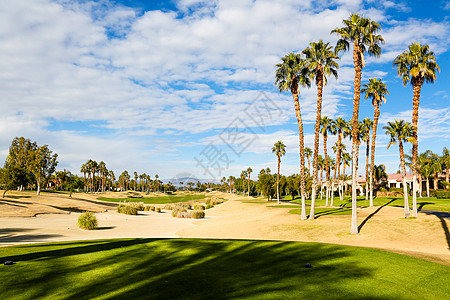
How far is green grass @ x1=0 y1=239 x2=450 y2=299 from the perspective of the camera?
852cm

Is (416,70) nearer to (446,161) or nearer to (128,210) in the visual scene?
(128,210)

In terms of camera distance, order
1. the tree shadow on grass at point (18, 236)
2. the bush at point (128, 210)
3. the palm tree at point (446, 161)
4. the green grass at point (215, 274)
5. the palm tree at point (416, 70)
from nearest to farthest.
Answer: the green grass at point (215, 274) < the tree shadow on grass at point (18, 236) < the palm tree at point (416, 70) < the bush at point (128, 210) < the palm tree at point (446, 161)

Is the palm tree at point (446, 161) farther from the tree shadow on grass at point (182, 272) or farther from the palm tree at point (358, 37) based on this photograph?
the tree shadow on grass at point (182, 272)

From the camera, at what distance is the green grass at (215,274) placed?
852cm

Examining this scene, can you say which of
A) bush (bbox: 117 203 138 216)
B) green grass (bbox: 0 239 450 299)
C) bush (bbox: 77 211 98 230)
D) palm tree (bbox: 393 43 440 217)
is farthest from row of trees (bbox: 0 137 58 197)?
palm tree (bbox: 393 43 440 217)

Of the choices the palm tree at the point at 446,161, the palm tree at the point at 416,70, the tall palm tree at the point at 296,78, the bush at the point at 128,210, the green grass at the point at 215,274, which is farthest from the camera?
the palm tree at the point at 446,161

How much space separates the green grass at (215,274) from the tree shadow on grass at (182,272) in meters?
0.03

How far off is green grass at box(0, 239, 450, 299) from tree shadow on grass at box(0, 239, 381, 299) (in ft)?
0.10

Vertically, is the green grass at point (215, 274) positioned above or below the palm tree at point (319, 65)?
below

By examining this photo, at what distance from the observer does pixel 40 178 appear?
75812mm

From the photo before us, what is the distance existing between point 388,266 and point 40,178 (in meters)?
85.5

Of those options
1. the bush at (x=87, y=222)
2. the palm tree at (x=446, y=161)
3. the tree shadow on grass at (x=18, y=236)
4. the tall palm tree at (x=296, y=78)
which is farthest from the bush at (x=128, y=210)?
the palm tree at (x=446, y=161)

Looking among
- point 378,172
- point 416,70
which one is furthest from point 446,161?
point 416,70

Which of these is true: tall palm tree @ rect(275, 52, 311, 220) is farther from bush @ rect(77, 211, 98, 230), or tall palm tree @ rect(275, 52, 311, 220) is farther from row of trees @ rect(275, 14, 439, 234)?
bush @ rect(77, 211, 98, 230)
